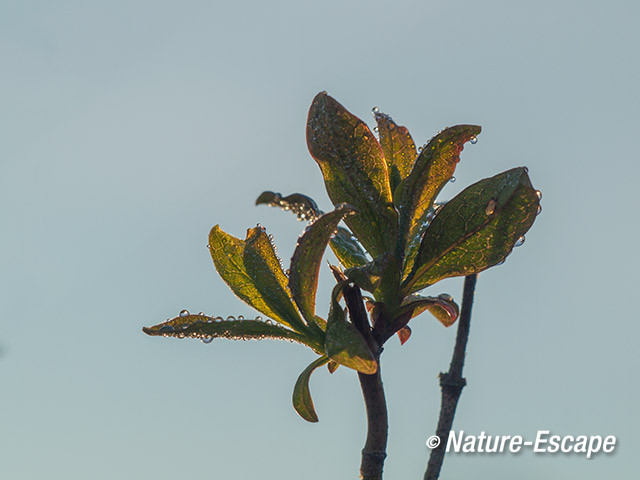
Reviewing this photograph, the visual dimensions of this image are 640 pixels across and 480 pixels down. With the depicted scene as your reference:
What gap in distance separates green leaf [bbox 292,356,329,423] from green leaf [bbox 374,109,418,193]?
41 centimetres

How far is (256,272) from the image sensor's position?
4.30 feet

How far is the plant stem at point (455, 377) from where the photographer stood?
120 cm

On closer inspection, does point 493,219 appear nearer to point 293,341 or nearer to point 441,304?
point 441,304

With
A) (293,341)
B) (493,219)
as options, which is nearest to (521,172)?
(493,219)

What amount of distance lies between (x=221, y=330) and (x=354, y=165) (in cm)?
38

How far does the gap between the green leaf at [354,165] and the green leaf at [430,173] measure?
0.10 feet

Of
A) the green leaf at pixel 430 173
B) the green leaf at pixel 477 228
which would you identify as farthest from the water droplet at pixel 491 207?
the green leaf at pixel 430 173

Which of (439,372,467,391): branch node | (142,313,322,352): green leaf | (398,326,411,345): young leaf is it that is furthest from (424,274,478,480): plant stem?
(142,313,322,352): green leaf

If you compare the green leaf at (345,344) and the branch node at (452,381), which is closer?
the green leaf at (345,344)

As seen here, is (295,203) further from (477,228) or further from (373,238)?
(477,228)

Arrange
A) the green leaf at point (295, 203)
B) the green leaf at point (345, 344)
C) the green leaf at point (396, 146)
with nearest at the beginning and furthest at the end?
1. the green leaf at point (345, 344)
2. the green leaf at point (295, 203)
3. the green leaf at point (396, 146)

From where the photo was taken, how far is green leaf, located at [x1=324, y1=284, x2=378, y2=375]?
978 millimetres

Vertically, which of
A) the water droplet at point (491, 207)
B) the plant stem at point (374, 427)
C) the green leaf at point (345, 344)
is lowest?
the plant stem at point (374, 427)

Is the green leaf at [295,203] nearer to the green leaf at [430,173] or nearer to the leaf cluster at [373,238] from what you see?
the leaf cluster at [373,238]
